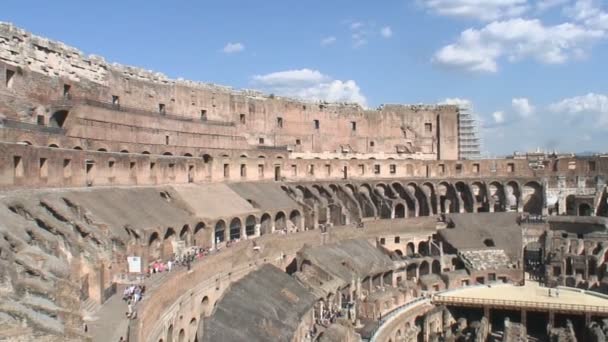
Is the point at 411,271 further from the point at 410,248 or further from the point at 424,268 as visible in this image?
the point at 410,248

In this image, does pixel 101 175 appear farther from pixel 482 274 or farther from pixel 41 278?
pixel 482 274

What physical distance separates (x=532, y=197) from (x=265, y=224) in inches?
1068

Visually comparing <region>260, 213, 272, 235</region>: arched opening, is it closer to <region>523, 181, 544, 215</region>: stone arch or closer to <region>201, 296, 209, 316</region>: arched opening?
<region>201, 296, 209, 316</region>: arched opening

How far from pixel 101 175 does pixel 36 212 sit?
28.5 feet

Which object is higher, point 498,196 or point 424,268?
point 498,196

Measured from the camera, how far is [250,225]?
37.3m

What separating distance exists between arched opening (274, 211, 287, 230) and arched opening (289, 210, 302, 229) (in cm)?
105

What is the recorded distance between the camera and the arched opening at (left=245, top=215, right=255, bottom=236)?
36.8m

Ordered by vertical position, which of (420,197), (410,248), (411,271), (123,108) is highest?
(123,108)

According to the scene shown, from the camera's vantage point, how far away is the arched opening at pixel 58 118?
3104 centimetres

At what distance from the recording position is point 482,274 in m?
40.3

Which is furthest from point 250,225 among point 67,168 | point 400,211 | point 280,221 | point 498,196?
point 498,196

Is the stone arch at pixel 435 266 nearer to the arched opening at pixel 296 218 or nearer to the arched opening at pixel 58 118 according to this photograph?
the arched opening at pixel 296 218

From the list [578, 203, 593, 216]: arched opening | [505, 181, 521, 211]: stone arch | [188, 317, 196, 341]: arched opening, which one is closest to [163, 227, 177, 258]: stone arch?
[188, 317, 196, 341]: arched opening
